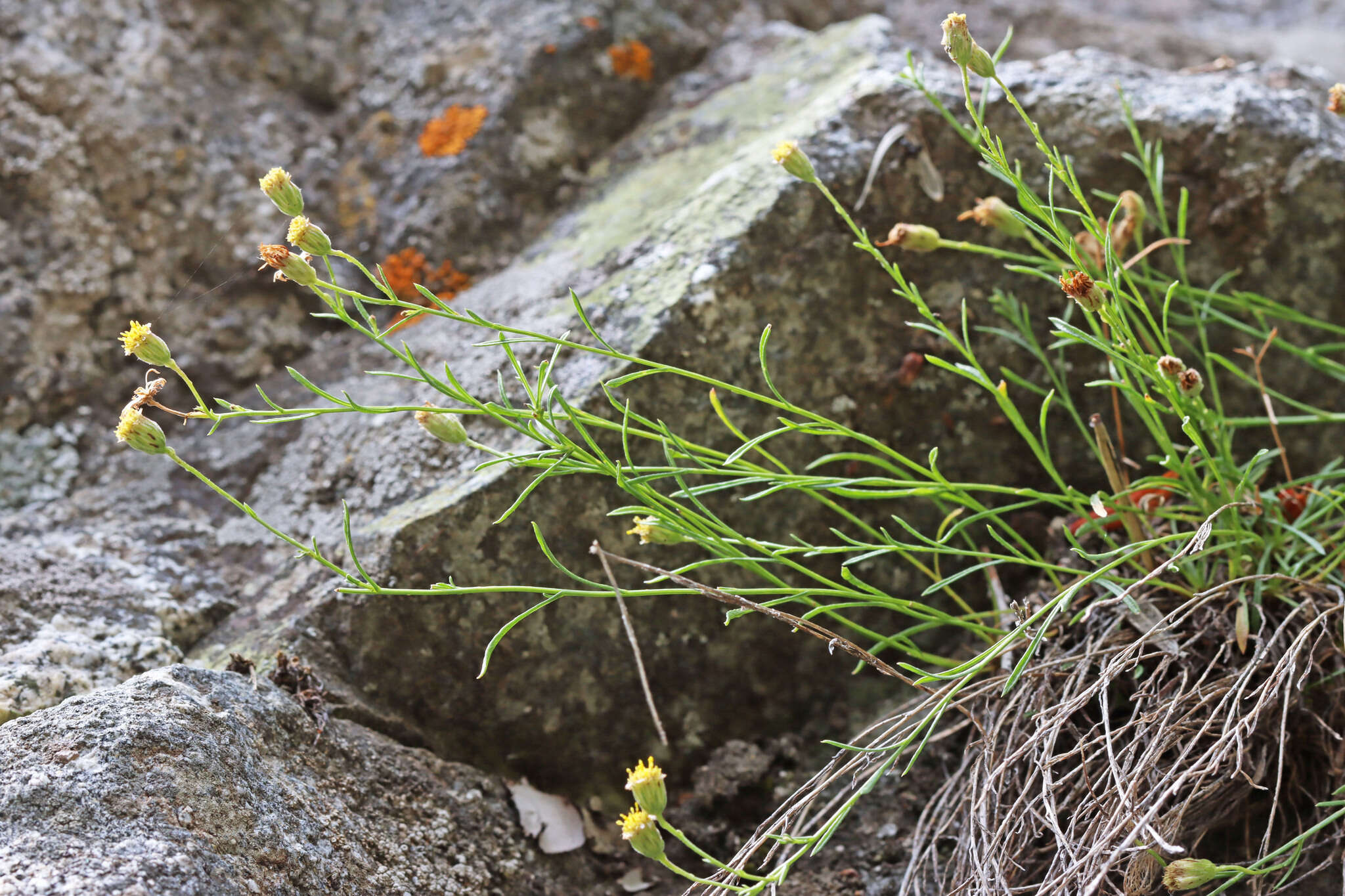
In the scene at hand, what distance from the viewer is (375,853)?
102 centimetres

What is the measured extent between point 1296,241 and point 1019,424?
73 cm

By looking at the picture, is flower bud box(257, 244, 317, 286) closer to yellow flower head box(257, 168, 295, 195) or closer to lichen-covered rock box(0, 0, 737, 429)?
yellow flower head box(257, 168, 295, 195)

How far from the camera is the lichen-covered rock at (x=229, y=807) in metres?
0.81

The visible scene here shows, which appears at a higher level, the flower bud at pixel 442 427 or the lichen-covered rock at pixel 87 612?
the flower bud at pixel 442 427

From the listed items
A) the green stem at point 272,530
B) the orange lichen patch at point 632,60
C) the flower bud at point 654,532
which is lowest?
the flower bud at point 654,532

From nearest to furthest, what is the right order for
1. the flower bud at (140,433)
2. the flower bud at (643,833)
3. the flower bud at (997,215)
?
the flower bud at (643,833)
the flower bud at (140,433)
the flower bud at (997,215)

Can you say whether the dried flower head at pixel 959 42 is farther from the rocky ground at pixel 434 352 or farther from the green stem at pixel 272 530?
the green stem at pixel 272 530

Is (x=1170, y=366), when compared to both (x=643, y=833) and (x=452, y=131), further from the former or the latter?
(x=452, y=131)

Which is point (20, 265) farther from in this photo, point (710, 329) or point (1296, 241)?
point (1296, 241)

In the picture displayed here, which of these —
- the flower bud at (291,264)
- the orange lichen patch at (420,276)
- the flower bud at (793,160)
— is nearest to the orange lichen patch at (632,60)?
the orange lichen patch at (420,276)

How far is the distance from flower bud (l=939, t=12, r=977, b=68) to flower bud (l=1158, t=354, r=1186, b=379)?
367 millimetres

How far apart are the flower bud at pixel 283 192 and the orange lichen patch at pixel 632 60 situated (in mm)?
1036

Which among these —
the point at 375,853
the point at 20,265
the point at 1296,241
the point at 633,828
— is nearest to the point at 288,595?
the point at 375,853

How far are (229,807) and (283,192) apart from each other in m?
0.61
